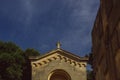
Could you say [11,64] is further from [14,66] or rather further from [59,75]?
[59,75]

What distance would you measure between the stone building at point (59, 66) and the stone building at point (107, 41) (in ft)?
61.0

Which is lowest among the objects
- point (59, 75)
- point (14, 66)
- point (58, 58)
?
point (59, 75)

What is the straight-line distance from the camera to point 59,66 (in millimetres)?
26391

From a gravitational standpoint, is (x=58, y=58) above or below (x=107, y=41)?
above

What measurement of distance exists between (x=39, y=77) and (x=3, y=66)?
7.09m

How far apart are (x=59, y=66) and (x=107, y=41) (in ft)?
65.8

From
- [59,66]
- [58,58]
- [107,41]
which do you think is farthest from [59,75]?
[107,41]

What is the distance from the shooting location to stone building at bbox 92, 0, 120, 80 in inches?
230

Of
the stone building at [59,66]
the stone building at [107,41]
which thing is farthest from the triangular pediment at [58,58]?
the stone building at [107,41]

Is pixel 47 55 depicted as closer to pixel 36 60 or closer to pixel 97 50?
pixel 36 60

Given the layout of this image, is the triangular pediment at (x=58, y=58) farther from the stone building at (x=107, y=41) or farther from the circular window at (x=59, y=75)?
the stone building at (x=107, y=41)

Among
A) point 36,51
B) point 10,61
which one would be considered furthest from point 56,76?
point 36,51

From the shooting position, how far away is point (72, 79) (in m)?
26.1

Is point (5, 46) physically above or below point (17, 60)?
above
